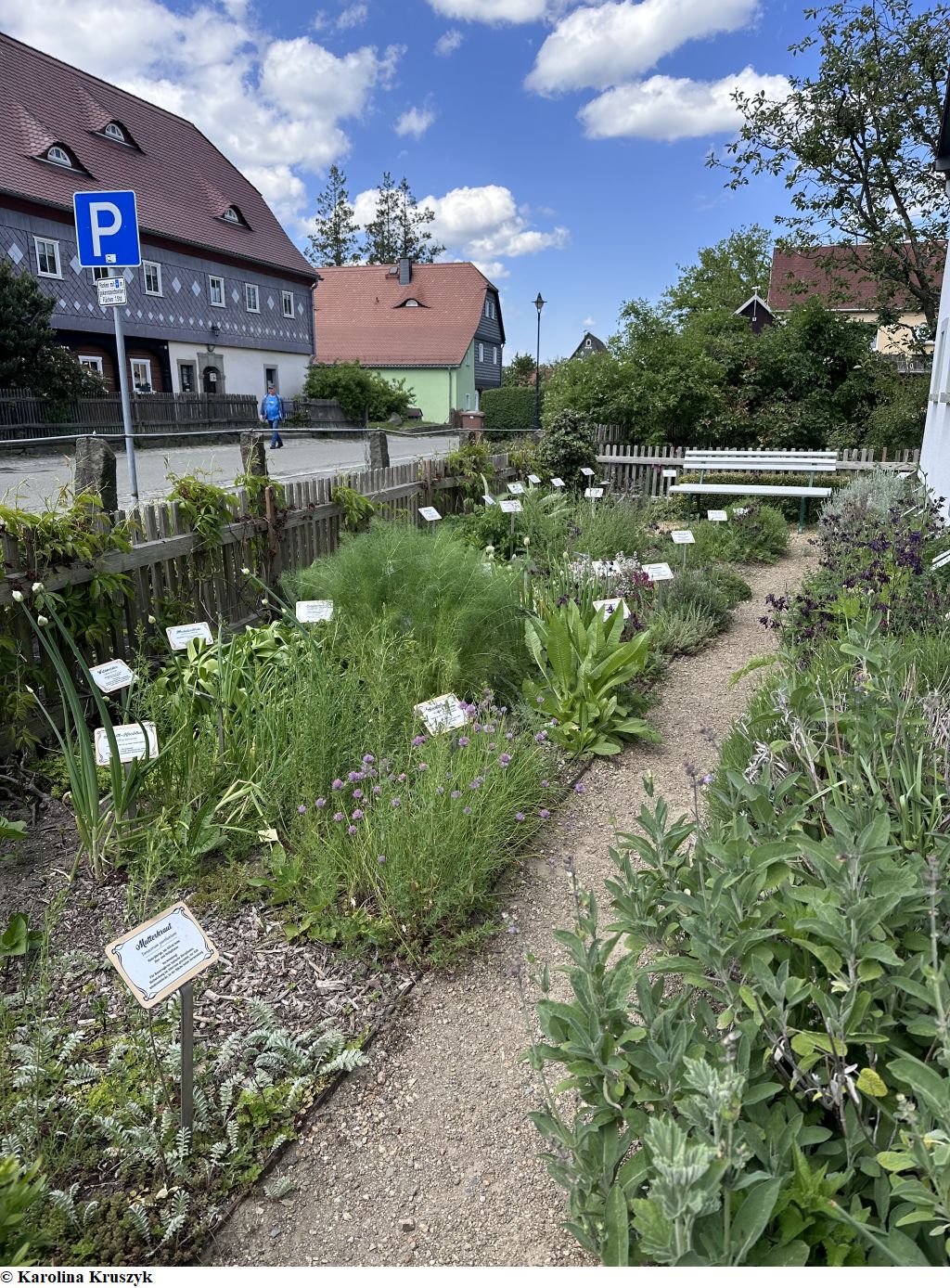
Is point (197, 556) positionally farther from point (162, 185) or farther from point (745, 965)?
point (162, 185)

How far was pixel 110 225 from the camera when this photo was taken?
5961mm

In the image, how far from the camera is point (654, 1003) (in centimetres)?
183

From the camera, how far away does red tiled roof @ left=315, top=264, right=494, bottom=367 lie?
1568 inches

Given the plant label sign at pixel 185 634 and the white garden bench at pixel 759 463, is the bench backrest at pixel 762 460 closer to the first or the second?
the white garden bench at pixel 759 463

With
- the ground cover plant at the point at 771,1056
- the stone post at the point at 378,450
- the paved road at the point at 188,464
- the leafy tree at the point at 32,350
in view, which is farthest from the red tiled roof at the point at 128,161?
the ground cover plant at the point at 771,1056

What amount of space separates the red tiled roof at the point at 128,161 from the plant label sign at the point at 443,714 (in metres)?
23.2

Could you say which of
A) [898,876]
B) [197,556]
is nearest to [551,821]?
Result: [898,876]

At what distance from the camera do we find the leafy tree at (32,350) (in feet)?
60.8

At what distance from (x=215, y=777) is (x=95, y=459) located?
180 cm

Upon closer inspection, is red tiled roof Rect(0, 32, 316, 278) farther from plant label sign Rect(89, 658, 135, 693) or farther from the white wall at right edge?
plant label sign Rect(89, 658, 135, 693)

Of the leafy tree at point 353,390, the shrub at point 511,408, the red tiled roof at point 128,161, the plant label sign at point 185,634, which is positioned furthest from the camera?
the shrub at point 511,408

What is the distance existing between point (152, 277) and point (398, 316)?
17.1 metres

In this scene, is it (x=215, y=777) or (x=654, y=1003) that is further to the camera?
(x=215, y=777)

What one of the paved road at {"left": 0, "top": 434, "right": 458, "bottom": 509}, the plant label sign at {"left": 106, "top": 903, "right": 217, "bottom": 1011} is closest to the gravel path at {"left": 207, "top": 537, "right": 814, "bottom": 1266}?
the plant label sign at {"left": 106, "top": 903, "right": 217, "bottom": 1011}
